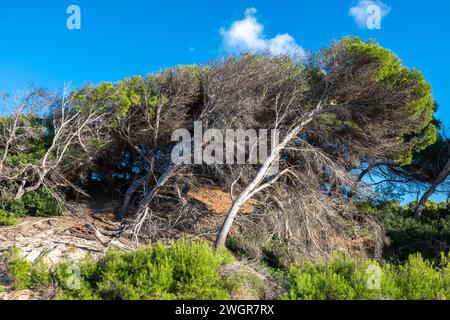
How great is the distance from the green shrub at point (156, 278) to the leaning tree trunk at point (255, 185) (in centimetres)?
438

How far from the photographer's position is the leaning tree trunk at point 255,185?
40.8ft

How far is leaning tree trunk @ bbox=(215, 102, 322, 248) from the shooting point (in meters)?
12.4

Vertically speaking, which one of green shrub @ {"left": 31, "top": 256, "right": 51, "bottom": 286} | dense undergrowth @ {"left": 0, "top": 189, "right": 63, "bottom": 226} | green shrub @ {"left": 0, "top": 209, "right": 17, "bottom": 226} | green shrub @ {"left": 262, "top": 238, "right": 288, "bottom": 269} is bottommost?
green shrub @ {"left": 262, "top": 238, "right": 288, "bottom": 269}

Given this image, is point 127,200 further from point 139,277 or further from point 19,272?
point 139,277

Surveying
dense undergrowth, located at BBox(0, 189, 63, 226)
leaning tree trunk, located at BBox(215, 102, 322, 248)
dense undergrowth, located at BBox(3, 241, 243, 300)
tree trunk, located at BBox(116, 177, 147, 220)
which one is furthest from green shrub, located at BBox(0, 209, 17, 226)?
leaning tree trunk, located at BBox(215, 102, 322, 248)

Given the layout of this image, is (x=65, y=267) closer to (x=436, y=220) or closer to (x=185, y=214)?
(x=185, y=214)

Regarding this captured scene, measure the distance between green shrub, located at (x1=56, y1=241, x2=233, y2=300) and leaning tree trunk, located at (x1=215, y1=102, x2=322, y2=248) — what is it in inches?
173

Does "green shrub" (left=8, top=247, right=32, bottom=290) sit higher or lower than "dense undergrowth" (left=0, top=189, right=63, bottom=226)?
lower

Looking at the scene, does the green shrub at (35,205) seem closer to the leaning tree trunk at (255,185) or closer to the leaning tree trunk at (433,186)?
the leaning tree trunk at (255,185)

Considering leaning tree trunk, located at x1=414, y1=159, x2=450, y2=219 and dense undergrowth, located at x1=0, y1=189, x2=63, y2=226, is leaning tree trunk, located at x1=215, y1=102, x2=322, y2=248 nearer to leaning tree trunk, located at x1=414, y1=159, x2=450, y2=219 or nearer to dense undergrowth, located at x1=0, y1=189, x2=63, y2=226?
dense undergrowth, located at x1=0, y1=189, x2=63, y2=226

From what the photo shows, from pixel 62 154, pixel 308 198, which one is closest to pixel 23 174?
pixel 62 154

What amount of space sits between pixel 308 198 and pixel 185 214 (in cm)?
441

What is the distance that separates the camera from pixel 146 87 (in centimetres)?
1627

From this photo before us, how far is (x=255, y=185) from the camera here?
42.7 ft
